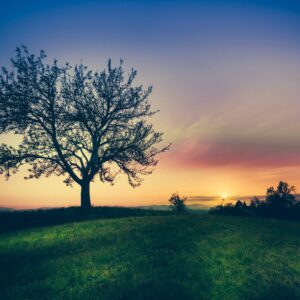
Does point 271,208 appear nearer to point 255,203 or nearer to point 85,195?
point 255,203

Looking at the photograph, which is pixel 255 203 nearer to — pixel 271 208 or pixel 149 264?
pixel 271 208

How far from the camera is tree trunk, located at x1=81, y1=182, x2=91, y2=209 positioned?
33531 mm

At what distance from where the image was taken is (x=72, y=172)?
111 ft

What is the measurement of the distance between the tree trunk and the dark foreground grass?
14.4 metres

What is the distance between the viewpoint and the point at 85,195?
33719 mm

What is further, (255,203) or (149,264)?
(255,203)

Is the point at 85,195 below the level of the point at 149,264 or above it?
above

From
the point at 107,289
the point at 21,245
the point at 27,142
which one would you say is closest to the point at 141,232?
the point at 21,245

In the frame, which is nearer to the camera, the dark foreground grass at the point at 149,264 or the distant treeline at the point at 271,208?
the dark foreground grass at the point at 149,264

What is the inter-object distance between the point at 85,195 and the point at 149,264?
925 inches

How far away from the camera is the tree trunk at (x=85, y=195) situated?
33.5m

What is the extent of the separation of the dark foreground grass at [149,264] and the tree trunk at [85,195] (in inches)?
565

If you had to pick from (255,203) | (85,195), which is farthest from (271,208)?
(85,195)

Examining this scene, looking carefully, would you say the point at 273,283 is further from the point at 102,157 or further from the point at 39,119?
the point at 39,119
